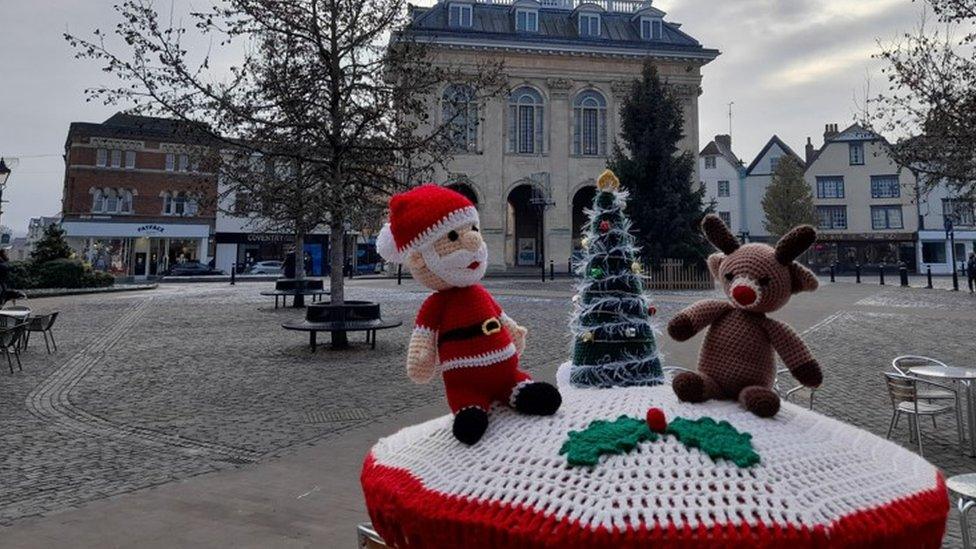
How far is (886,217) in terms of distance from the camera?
51781 millimetres

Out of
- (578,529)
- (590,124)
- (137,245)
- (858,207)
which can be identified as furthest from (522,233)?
(578,529)

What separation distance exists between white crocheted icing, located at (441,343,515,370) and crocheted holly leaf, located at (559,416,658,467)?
408 millimetres

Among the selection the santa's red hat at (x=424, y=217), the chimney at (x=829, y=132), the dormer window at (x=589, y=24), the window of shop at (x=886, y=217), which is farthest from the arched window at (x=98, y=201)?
the window of shop at (x=886, y=217)

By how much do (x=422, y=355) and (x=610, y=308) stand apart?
1.57 m

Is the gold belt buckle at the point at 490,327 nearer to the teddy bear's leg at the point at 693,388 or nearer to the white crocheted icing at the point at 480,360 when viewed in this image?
the white crocheted icing at the point at 480,360

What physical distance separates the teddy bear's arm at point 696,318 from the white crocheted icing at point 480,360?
66 cm

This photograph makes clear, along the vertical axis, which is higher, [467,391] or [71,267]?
[71,267]

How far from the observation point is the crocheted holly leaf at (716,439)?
1262 mm

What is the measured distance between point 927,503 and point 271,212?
12053mm

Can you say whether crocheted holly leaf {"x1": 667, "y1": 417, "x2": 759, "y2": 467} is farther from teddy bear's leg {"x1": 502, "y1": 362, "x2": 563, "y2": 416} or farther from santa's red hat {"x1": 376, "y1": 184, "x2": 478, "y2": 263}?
santa's red hat {"x1": 376, "y1": 184, "x2": 478, "y2": 263}

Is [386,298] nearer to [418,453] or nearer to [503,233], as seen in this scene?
[503,233]

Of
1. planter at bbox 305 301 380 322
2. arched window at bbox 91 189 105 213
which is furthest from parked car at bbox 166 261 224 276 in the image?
planter at bbox 305 301 380 322

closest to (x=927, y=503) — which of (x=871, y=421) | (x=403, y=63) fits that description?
(x=871, y=421)

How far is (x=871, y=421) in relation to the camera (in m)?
5.97
